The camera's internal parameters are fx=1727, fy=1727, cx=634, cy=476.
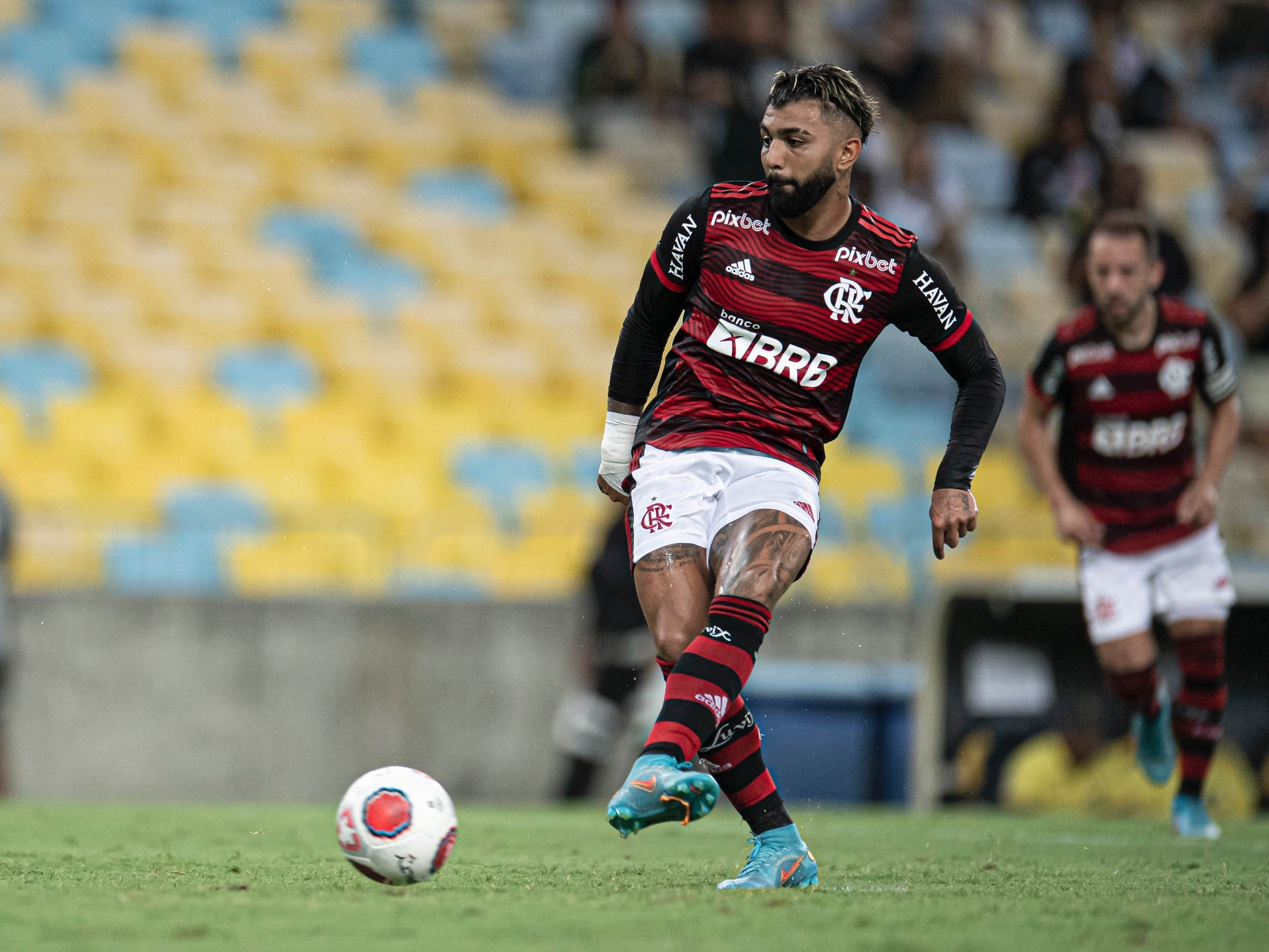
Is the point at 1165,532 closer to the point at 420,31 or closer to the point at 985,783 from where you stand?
the point at 985,783

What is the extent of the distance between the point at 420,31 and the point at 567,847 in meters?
11.2

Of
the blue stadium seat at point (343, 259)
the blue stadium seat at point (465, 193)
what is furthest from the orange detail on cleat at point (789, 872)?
the blue stadium seat at point (465, 193)

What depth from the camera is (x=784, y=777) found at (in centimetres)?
1020

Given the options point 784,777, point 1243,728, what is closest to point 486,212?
point 784,777

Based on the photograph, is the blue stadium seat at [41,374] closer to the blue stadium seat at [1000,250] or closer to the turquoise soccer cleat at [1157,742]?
the blue stadium seat at [1000,250]

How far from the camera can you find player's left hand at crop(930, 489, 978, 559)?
4660 millimetres

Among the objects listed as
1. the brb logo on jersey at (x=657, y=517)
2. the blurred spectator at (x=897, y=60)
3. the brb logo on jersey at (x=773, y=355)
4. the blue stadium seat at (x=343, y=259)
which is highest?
the blurred spectator at (x=897, y=60)

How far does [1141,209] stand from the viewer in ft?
42.2

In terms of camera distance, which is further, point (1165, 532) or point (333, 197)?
point (333, 197)

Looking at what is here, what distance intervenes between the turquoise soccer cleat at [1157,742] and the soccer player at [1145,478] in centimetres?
1

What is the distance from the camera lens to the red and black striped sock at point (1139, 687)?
7.47 meters

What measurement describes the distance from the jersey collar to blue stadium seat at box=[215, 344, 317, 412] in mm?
8164

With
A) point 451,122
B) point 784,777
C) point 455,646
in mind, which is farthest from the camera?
point 451,122

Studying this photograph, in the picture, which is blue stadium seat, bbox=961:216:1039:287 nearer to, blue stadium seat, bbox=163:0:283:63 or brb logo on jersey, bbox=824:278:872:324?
blue stadium seat, bbox=163:0:283:63
